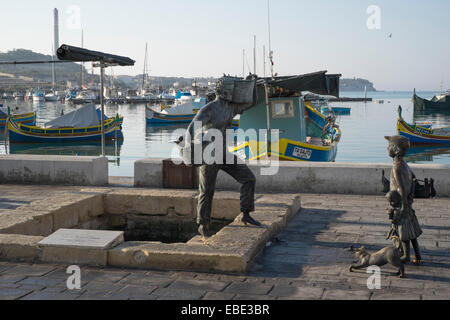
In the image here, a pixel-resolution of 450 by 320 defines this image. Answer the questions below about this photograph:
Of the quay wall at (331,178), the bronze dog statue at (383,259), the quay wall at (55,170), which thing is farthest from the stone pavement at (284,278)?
the quay wall at (55,170)

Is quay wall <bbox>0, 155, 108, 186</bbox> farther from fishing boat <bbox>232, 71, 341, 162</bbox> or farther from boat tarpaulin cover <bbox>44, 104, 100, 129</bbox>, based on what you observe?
boat tarpaulin cover <bbox>44, 104, 100, 129</bbox>

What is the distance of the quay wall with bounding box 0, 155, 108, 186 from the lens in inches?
444

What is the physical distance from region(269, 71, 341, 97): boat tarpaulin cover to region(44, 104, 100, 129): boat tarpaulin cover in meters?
25.8

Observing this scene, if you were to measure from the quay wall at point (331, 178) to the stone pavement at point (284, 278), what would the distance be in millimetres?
2641

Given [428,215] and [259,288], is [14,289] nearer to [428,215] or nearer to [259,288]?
[259,288]

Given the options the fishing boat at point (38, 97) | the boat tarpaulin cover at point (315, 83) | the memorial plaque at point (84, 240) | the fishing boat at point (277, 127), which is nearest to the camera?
the memorial plaque at point (84, 240)

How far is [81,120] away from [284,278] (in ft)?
118

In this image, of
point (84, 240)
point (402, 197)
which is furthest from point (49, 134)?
point (402, 197)

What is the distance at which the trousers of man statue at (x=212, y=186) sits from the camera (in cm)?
692

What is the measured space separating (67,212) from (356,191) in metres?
5.20

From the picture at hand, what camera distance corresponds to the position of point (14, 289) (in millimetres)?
5254

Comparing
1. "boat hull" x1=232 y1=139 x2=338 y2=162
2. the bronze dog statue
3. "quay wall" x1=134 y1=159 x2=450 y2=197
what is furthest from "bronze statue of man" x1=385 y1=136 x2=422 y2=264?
"boat hull" x1=232 y1=139 x2=338 y2=162

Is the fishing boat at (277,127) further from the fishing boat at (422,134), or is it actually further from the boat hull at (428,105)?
the boat hull at (428,105)
